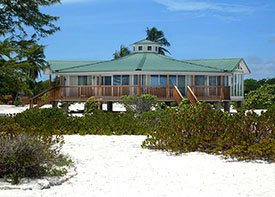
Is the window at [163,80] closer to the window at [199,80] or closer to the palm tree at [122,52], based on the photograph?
the window at [199,80]

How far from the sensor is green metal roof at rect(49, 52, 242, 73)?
31.8m

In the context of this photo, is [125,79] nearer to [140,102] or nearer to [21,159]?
[140,102]

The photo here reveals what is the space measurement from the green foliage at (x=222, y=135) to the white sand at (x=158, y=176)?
390 millimetres

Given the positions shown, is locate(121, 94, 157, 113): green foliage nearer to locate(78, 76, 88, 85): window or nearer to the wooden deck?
the wooden deck

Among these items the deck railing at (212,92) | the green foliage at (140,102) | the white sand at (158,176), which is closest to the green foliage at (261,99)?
the deck railing at (212,92)

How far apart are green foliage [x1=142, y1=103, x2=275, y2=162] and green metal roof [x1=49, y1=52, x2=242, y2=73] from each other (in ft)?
63.6

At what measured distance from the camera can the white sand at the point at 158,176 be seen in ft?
23.3

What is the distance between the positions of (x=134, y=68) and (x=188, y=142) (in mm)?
20513

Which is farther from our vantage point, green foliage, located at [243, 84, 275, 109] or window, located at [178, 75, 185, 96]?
green foliage, located at [243, 84, 275, 109]

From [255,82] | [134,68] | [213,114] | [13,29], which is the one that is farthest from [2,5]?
[255,82]

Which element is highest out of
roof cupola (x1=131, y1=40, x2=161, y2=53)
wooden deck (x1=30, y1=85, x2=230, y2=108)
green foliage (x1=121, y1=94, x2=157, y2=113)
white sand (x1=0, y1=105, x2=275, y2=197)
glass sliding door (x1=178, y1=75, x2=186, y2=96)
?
roof cupola (x1=131, y1=40, x2=161, y2=53)

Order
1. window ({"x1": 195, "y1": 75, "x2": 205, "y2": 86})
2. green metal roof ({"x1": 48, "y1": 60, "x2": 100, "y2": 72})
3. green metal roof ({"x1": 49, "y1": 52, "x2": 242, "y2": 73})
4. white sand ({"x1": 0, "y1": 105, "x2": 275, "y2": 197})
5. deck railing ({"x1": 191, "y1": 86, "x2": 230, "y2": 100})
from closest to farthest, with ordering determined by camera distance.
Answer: white sand ({"x1": 0, "y1": 105, "x2": 275, "y2": 197}) < deck railing ({"x1": 191, "y1": 86, "x2": 230, "y2": 100}) < green metal roof ({"x1": 49, "y1": 52, "x2": 242, "y2": 73}) < window ({"x1": 195, "y1": 75, "x2": 205, "y2": 86}) < green metal roof ({"x1": 48, "y1": 60, "x2": 100, "y2": 72})

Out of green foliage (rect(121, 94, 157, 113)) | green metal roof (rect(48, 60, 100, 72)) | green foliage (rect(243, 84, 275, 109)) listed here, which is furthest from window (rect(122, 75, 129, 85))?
green foliage (rect(243, 84, 275, 109))

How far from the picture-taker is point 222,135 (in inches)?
422
